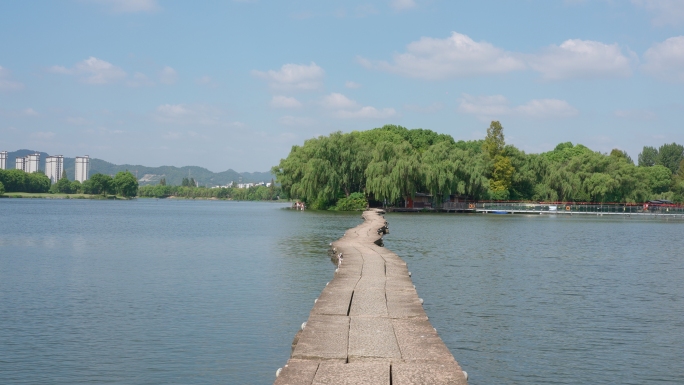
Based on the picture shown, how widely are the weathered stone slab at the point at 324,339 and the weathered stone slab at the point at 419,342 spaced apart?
75 cm

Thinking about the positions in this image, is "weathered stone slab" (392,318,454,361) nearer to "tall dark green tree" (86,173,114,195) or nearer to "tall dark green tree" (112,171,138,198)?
"tall dark green tree" (112,171,138,198)

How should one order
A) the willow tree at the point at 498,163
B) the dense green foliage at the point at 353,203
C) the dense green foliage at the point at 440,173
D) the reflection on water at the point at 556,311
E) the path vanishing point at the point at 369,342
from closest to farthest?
the path vanishing point at the point at 369,342
the reflection on water at the point at 556,311
the dense green foliage at the point at 440,173
the dense green foliage at the point at 353,203
the willow tree at the point at 498,163

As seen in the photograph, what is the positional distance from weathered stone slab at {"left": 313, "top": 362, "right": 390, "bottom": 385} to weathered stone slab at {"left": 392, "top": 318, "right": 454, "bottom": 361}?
63 cm

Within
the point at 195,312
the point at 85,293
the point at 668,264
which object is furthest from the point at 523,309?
the point at 668,264

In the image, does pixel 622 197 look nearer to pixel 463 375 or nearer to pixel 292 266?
pixel 292 266

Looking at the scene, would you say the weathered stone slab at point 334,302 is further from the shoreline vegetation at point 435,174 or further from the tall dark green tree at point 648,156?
the tall dark green tree at point 648,156

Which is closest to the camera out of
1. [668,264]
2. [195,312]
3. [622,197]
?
[195,312]

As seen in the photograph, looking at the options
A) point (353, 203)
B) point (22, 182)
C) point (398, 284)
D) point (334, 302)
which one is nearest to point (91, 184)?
point (22, 182)

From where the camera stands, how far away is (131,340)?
37.4ft

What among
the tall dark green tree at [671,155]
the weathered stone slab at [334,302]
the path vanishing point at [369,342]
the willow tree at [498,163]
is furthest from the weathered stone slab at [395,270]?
the tall dark green tree at [671,155]

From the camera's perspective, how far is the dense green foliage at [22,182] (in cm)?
17300

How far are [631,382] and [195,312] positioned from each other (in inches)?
328

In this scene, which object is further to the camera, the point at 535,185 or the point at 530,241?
the point at 535,185

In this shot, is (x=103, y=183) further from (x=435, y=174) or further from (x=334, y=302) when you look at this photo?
(x=334, y=302)
